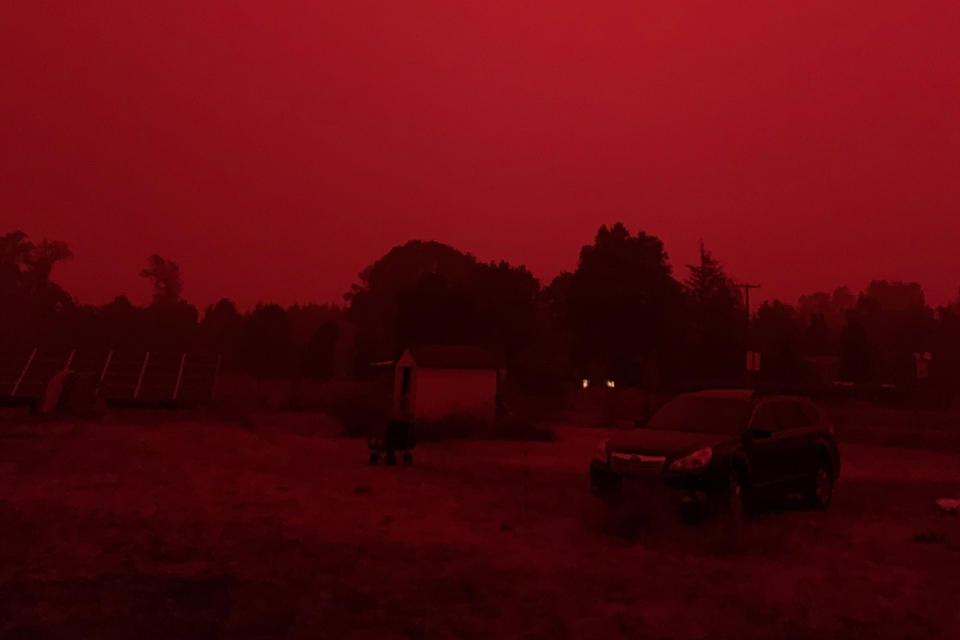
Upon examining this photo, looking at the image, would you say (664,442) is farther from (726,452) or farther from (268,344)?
(268,344)

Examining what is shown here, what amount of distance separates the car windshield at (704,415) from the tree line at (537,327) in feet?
103

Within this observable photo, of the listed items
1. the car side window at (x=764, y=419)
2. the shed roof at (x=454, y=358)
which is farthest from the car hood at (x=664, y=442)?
the shed roof at (x=454, y=358)

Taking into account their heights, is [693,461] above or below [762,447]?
below

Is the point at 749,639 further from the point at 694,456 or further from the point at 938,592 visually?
the point at 694,456

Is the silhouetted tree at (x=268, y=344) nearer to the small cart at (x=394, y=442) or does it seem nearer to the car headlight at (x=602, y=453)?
the small cart at (x=394, y=442)

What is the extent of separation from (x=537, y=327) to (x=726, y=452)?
2042 inches

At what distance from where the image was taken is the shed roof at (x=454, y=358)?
27.7 metres

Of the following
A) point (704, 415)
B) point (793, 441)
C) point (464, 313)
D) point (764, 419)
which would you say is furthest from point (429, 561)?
point (464, 313)

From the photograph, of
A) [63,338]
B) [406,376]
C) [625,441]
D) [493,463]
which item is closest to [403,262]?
[63,338]

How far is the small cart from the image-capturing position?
50.7 feet

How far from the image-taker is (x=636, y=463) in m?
9.36

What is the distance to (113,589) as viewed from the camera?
19.5ft

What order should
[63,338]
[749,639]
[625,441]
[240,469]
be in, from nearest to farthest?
[749,639], [625,441], [240,469], [63,338]

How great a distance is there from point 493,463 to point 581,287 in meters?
37.0
